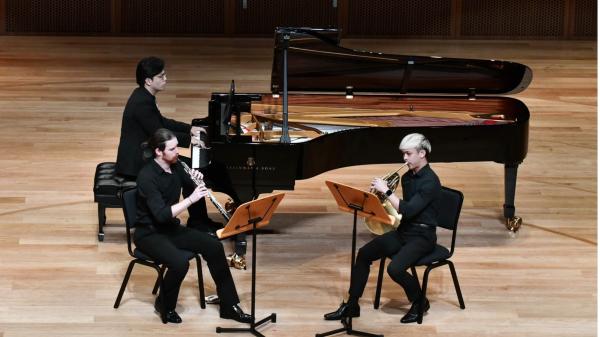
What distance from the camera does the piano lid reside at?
7438 millimetres

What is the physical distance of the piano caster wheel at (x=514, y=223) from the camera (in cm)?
731

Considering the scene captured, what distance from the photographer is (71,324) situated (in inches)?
237

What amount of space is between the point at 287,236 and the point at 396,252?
1302 millimetres

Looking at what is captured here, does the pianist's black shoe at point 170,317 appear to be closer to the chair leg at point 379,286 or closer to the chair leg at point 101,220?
the chair leg at point 379,286

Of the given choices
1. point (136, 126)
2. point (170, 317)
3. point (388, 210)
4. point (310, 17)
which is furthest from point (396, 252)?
point (310, 17)

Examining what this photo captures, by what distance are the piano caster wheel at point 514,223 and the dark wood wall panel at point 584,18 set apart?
547 cm

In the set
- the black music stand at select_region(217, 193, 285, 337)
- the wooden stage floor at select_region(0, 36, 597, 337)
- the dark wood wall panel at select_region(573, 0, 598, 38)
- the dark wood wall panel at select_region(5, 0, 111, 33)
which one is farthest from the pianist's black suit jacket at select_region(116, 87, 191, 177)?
the dark wood wall panel at select_region(573, 0, 598, 38)

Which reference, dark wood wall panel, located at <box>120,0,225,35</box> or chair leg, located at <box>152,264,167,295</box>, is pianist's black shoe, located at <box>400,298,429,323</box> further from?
dark wood wall panel, located at <box>120,0,225,35</box>

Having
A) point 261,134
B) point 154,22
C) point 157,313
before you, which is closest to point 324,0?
point 154,22

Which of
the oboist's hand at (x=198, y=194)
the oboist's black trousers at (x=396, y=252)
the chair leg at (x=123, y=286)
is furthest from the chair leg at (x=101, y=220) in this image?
the oboist's black trousers at (x=396, y=252)

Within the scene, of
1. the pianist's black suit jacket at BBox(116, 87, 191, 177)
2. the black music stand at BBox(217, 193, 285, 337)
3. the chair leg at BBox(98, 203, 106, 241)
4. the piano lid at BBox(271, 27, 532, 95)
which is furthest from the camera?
the piano lid at BBox(271, 27, 532, 95)

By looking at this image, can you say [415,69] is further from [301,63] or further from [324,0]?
[324,0]

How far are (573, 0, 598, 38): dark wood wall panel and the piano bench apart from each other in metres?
6.68

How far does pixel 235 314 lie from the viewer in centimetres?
606
